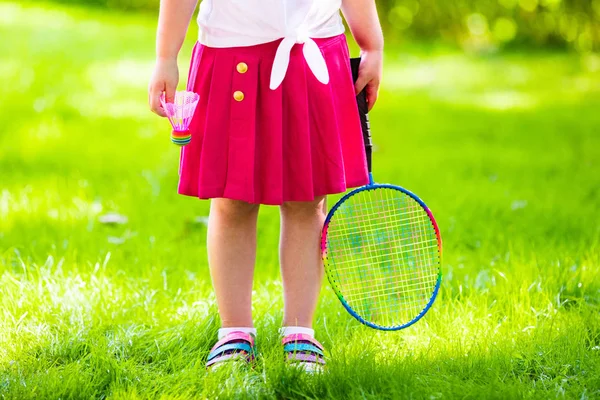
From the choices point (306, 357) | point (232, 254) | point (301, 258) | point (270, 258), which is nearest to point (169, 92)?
point (232, 254)

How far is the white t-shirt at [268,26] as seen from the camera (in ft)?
7.05

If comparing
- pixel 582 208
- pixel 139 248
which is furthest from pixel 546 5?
pixel 139 248

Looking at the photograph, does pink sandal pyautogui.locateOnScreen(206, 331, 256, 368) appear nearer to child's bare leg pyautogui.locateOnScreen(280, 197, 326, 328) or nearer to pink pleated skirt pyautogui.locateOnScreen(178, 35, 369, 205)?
child's bare leg pyautogui.locateOnScreen(280, 197, 326, 328)

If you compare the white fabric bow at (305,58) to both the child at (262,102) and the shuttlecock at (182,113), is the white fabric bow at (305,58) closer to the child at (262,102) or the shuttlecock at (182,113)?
the child at (262,102)

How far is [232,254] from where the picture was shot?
2.35 m

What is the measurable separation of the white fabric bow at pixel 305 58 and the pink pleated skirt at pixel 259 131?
29 mm

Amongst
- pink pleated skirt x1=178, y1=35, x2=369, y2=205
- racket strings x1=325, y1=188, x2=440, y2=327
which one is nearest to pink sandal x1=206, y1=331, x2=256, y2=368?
racket strings x1=325, y1=188, x2=440, y2=327

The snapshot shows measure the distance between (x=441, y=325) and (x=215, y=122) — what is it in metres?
0.94

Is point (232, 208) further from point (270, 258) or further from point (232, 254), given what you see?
point (270, 258)

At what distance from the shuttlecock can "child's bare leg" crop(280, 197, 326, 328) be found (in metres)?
0.38

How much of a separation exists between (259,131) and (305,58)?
22 centimetres

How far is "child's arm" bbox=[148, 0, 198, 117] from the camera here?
2.19 meters

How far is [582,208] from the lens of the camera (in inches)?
149

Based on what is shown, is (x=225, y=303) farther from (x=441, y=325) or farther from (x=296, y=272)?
(x=441, y=325)
